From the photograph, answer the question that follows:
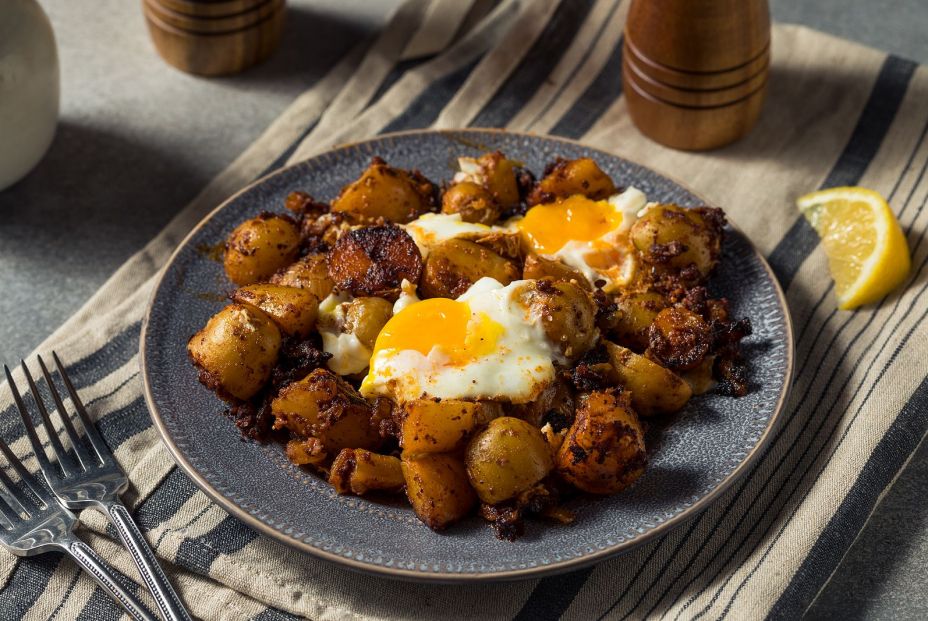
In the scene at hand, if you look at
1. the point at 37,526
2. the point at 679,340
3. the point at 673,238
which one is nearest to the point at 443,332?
the point at 679,340

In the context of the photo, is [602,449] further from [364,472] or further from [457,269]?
[457,269]

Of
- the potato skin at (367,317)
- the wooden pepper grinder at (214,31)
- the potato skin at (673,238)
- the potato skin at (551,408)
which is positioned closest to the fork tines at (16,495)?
the potato skin at (367,317)

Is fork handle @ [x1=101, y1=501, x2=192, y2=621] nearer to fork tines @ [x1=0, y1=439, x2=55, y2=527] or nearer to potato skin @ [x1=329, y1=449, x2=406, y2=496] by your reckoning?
fork tines @ [x1=0, y1=439, x2=55, y2=527]

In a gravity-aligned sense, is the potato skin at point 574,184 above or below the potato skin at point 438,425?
above

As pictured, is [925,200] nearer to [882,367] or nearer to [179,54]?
[882,367]

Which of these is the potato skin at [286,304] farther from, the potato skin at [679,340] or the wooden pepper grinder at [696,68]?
the wooden pepper grinder at [696,68]

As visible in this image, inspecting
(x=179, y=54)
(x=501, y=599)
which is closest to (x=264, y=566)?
(x=501, y=599)
